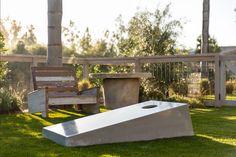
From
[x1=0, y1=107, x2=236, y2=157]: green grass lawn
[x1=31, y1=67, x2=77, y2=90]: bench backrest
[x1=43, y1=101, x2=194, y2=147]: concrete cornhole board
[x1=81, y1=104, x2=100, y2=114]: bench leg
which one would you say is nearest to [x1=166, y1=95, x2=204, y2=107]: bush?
[x1=81, y1=104, x2=100, y2=114]: bench leg

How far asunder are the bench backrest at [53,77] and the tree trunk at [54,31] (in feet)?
2.05

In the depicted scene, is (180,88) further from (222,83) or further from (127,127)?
(127,127)

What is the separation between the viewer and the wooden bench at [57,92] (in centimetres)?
673

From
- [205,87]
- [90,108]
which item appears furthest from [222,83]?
[90,108]

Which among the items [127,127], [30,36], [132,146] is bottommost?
[132,146]

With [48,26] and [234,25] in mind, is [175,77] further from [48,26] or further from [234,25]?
[234,25]

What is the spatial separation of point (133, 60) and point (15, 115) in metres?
4.33

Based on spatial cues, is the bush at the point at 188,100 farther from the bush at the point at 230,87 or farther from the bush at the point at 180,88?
the bush at the point at 230,87

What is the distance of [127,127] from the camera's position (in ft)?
14.2

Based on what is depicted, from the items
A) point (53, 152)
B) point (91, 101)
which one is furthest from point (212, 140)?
point (91, 101)

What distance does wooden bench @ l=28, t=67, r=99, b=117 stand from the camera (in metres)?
6.73

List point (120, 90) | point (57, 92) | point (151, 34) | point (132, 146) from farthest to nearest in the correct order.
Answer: point (151, 34), point (120, 90), point (57, 92), point (132, 146)

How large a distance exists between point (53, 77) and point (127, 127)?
3677 mm

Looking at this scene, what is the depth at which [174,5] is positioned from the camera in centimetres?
1705
